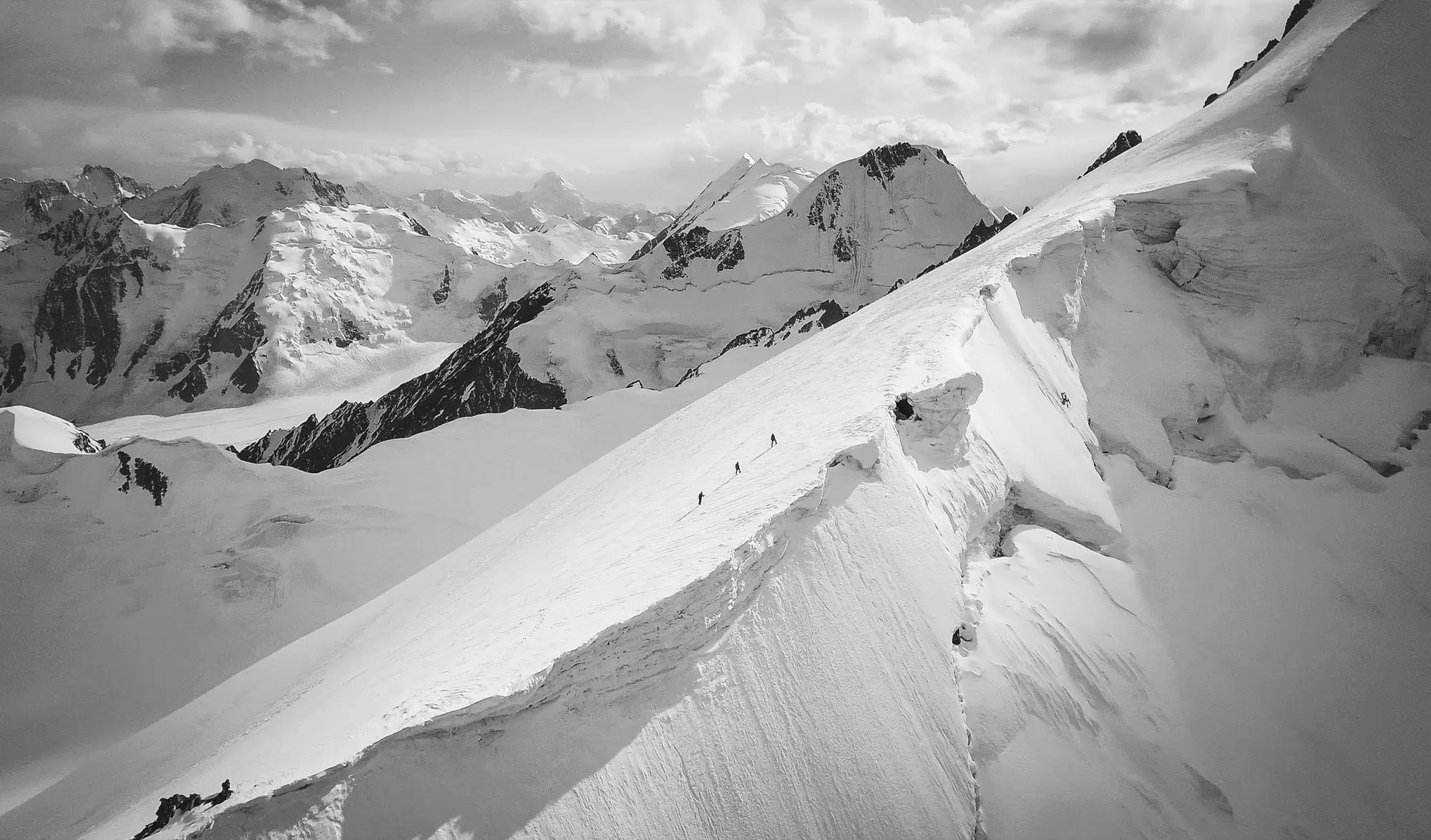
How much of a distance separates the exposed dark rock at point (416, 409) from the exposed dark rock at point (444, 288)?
7365 cm

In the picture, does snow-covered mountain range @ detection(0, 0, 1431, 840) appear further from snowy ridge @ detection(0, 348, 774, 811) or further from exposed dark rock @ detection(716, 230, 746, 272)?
exposed dark rock @ detection(716, 230, 746, 272)

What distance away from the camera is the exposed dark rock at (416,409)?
311ft

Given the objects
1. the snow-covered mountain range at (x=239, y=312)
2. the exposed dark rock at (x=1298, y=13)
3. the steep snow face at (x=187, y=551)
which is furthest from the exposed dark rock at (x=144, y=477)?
the snow-covered mountain range at (x=239, y=312)

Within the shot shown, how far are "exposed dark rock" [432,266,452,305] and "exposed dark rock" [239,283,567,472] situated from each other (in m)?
73.6

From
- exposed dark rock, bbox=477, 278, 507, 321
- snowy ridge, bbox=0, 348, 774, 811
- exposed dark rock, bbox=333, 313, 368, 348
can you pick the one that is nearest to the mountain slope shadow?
snowy ridge, bbox=0, 348, 774, 811

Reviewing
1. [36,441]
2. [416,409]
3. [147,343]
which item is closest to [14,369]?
[147,343]

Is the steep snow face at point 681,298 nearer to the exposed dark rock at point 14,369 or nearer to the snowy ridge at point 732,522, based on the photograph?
the snowy ridge at point 732,522

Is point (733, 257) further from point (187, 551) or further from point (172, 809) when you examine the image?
point (172, 809)

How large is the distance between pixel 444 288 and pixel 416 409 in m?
93.4

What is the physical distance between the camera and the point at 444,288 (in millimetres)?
183000

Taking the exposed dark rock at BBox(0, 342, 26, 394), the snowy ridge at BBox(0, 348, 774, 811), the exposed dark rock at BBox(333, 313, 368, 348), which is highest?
the exposed dark rock at BBox(0, 342, 26, 394)

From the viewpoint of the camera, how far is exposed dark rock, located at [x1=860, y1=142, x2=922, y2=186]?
16588 cm

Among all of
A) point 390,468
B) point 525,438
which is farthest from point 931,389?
point 390,468

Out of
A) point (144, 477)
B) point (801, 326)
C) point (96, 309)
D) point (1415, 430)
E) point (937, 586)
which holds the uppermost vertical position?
point (96, 309)
